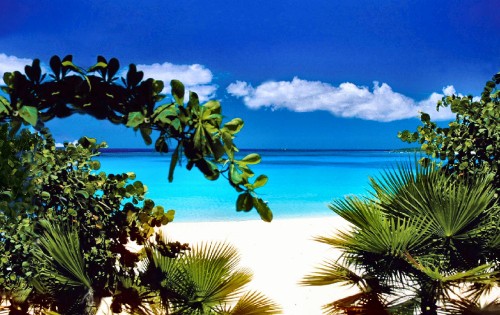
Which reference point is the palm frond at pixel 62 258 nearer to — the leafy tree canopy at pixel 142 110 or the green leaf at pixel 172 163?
the leafy tree canopy at pixel 142 110

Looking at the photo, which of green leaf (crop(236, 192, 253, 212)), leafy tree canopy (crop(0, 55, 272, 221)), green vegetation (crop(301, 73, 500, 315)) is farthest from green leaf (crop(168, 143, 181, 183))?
green vegetation (crop(301, 73, 500, 315))

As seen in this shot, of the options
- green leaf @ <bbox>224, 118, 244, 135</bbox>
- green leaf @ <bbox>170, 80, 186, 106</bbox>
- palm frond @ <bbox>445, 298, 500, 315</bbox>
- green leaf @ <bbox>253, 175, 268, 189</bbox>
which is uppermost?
green leaf @ <bbox>170, 80, 186, 106</bbox>

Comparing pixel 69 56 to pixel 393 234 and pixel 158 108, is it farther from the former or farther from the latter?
pixel 393 234

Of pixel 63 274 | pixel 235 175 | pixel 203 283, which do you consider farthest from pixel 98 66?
pixel 203 283

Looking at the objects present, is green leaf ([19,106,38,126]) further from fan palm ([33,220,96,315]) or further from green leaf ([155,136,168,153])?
fan palm ([33,220,96,315])

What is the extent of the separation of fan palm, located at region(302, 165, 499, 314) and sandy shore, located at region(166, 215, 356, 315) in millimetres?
350

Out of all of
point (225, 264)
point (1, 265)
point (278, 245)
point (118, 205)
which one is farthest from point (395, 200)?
point (278, 245)

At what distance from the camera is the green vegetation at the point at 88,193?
1321 mm

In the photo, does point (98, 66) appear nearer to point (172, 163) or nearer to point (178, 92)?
point (178, 92)

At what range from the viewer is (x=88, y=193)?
2.69m

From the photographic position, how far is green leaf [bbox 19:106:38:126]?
122cm

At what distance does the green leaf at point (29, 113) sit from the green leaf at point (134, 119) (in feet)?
0.70

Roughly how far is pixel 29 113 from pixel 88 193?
1516 millimetres

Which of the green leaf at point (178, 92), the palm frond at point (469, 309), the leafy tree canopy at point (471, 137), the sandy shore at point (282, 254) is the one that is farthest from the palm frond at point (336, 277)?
the green leaf at point (178, 92)
